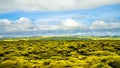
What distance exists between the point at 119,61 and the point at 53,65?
7.30m

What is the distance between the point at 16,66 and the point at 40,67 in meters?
3.19

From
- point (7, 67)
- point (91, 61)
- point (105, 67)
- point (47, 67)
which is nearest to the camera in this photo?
point (105, 67)

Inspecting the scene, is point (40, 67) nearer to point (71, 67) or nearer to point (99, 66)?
point (71, 67)

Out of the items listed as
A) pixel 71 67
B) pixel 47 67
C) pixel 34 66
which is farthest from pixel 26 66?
pixel 71 67

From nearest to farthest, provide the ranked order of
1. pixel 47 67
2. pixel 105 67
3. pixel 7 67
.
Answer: pixel 105 67
pixel 47 67
pixel 7 67

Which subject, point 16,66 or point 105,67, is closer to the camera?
point 105,67

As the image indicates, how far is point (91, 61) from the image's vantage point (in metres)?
28.1

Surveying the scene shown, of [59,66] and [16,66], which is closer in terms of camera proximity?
[59,66]

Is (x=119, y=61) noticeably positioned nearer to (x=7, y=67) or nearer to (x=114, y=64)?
(x=114, y=64)

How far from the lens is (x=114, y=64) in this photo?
25.2m

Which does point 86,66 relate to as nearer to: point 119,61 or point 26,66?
point 119,61

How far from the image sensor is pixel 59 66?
24.0 m

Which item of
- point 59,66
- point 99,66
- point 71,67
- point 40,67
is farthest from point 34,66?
point 99,66

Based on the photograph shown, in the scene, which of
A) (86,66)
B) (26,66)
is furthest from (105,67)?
(26,66)
